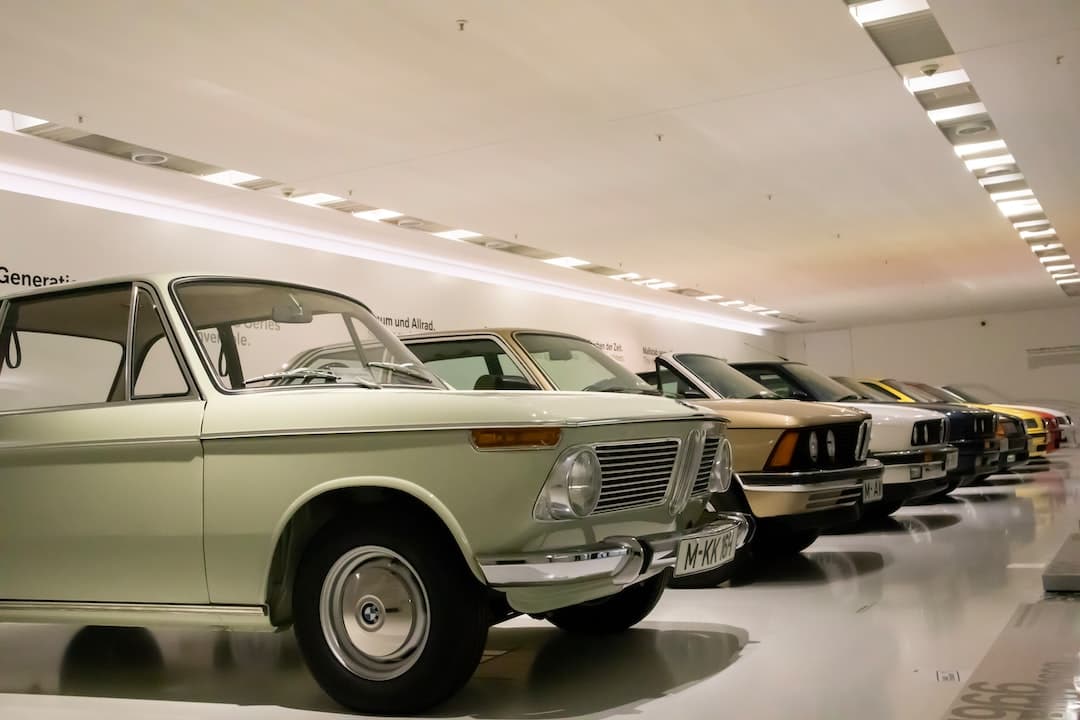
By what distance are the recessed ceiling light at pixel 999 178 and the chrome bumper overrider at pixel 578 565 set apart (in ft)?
38.1

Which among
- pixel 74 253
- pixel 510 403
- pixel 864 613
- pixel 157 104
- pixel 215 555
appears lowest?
pixel 864 613

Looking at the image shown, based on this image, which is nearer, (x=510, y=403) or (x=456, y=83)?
(x=510, y=403)

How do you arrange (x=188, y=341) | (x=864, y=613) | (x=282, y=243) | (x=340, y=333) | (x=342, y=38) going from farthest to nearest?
(x=282, y=243) → (x=342, y=38) → (x=864, y=613) → (x=340, y=333) → (x=188, y=341)

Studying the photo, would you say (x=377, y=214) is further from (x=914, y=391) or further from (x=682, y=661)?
(x=682, y=661)

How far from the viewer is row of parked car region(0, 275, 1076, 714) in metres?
3.28

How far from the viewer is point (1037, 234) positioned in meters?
17.4

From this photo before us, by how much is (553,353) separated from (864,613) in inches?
93.0

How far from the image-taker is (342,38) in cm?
752

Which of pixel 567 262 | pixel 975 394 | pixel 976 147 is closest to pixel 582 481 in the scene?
pixel 976 147

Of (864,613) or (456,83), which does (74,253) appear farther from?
(864,613)

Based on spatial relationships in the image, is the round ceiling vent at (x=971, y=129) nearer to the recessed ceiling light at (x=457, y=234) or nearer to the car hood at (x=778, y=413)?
the car hood at (x=778, y=413)

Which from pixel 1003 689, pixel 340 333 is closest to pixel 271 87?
pixel 340 333

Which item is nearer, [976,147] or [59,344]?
[59,344]

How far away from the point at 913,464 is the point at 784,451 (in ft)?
8.94
